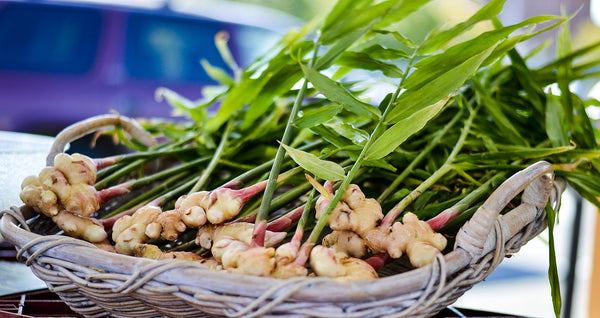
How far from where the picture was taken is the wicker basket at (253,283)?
61 cm

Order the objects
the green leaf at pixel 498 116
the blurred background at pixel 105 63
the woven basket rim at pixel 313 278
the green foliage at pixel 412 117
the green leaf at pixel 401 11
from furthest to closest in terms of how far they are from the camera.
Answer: the blurred background at pixel 105 63 < the green leaf at pixel 498 116 < the green leaf at pixel 401 11 < the green foliage at pixel 412 117 < the woven basket rim at pixel 313 278

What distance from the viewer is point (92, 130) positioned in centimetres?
112

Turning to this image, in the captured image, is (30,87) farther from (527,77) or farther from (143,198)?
(527,77)

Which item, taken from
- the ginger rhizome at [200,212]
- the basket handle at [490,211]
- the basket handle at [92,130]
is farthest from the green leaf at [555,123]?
the basket handle at [92,130]

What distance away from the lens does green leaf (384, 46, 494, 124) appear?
0.78m

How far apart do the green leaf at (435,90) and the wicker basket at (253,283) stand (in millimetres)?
145

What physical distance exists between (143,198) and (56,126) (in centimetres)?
220

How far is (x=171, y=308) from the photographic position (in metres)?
0.68

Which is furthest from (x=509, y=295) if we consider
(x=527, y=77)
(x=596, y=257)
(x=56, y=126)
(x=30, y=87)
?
(x=30, y=87)

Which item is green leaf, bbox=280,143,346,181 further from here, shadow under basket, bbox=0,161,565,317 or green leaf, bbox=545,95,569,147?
green leaf, bbox=545,95,569,147

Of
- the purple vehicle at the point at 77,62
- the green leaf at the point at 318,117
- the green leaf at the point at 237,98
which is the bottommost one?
the green leaf at the point at 318,117

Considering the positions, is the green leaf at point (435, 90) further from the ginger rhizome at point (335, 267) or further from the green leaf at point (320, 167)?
the ginger rhizome at point (335, 267)

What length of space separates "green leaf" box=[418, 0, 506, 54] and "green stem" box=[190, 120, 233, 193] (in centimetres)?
41

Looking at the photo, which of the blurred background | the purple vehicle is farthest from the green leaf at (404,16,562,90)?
the purple vehicle
